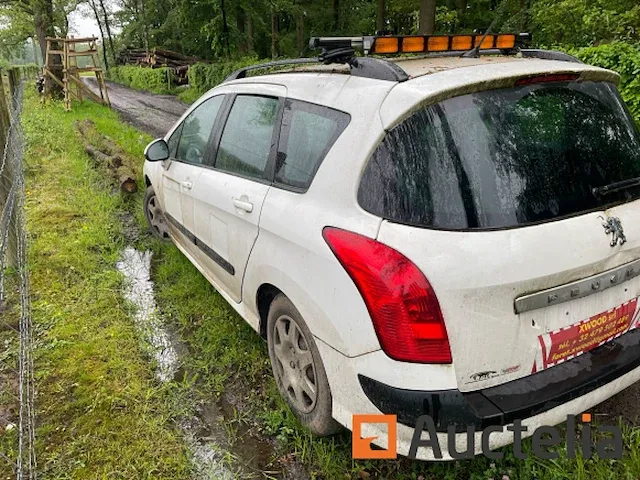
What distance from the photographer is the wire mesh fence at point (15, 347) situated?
8.28ft

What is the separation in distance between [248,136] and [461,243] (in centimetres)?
169

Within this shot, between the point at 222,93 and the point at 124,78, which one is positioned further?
the point at 124,78

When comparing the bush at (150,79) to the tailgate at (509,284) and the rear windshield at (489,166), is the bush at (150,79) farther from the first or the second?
the tailgate at (509,284)

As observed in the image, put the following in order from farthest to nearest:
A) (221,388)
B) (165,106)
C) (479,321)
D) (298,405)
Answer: (165,106) < (221,388) < (298,405) < (479,321)

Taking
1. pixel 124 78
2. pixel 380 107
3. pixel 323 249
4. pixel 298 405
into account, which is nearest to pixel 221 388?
pixel 298 405

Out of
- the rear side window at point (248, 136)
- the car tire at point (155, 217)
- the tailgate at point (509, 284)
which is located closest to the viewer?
the tailgate at point (509, 284)

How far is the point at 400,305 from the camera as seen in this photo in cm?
174

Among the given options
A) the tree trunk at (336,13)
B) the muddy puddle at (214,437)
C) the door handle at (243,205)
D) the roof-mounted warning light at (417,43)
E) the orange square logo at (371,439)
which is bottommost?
the muddy puddle at (214,437)

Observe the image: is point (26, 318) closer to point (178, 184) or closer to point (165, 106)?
point (178, 184)

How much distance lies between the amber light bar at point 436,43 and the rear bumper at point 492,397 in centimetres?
149

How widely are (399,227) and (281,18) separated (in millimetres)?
27166

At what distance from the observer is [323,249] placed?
6.59ft

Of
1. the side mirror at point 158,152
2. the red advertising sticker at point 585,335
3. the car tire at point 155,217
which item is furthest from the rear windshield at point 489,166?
the car tire at point 155,217

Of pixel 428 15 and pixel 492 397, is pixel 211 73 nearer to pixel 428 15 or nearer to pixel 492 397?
pixel 428 15
